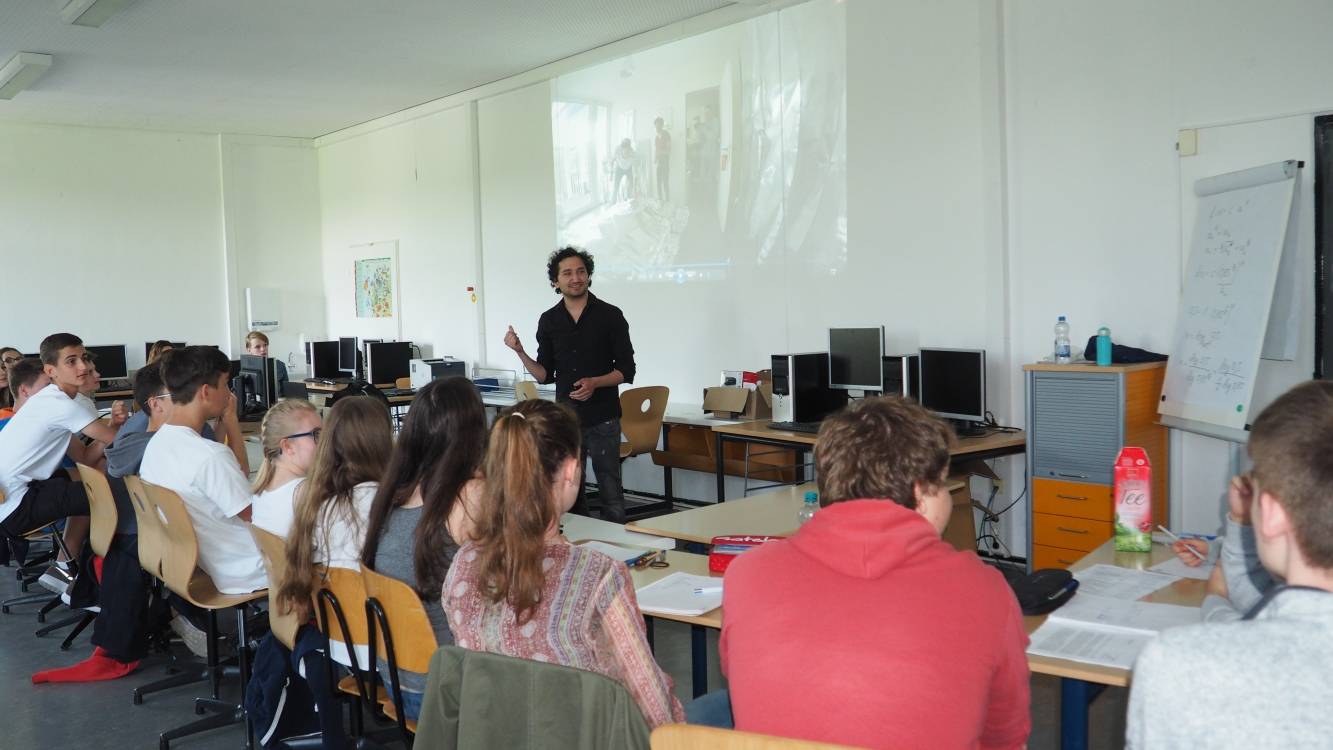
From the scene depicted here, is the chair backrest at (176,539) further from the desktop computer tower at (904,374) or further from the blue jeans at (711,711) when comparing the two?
the desktop computer tower at (904,374)

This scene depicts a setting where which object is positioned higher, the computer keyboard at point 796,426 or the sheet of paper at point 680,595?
the computer keyboard at point 796,426

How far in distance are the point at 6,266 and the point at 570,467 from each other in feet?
32.1

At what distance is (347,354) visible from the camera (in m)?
10.4

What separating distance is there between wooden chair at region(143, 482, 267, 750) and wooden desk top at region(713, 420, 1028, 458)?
89.6 inches

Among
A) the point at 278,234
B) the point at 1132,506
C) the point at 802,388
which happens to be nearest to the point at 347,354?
the point at 278,234

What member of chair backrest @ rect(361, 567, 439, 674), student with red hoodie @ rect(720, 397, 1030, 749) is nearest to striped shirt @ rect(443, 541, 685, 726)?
student with red hoodie @ rect(720, 397, 1030, 749)

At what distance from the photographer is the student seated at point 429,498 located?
230 centimetres

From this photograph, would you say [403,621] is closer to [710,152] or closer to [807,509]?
[807,509]

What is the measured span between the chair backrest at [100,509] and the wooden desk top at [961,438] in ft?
8.84

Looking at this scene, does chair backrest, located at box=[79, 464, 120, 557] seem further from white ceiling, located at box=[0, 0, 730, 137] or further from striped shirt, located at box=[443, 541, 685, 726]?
white ceiling, located at box=[0, 0, 730, 137]

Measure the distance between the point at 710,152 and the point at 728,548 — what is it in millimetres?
4464

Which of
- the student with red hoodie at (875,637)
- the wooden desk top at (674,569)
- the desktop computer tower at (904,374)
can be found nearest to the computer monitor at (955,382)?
the desktop computer tower at (904,374)

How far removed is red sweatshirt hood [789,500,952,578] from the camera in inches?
57.1

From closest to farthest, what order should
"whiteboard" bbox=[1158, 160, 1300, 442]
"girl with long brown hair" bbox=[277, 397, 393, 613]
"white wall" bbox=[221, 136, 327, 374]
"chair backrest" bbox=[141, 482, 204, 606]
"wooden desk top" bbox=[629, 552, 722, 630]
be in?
"girl with long brown hair" bbox=[277, 397, 393, 613] < "wooden desk top" bbox=[629, 552, 722, 630] < "chair backrest" bbox=[141, 482, 204, 606] < "whiteboard" bbox=[1158, 160, 1300, 442] < "white wall" bbox=[221, 136, 327, 374]
